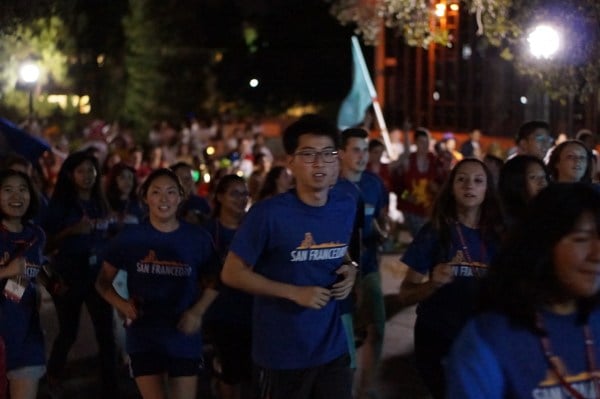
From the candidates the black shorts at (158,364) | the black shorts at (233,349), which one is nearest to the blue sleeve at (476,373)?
the black shorts at (158,364)

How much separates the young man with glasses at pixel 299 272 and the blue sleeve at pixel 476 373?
1.89 metres

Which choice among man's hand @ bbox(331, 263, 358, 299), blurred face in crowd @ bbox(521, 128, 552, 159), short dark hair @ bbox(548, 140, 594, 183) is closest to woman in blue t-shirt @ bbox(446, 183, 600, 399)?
man's hand @ bbox(331, 263, 358, 299)

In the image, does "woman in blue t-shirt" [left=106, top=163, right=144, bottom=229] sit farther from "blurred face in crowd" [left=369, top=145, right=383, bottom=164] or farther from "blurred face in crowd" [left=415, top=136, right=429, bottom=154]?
"blurred face in crowd" [left=415, top=136, right=429, bottom=154]

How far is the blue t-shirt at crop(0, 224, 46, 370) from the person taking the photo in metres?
5.56

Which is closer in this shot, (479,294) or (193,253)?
(479,294)

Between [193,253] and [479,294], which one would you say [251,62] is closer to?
[193,253]

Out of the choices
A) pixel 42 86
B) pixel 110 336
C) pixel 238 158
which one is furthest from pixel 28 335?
pixel 42 86

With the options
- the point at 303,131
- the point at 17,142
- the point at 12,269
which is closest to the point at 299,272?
the point at 303,131

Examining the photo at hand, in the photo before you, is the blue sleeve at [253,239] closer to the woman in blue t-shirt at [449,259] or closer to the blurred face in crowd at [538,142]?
the woman in blue t-shirt at [449,259]

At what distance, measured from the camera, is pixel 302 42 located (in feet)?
134

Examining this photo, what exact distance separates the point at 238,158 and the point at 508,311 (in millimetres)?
14656

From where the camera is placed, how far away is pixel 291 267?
14.8ft

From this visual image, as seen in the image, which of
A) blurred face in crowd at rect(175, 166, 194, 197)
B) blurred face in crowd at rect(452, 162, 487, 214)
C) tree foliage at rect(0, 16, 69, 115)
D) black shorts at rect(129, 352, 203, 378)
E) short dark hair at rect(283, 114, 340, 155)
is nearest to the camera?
short dark hair at rect(283, 114, 340, 155)

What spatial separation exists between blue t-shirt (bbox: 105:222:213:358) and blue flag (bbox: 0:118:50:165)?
4.69m
